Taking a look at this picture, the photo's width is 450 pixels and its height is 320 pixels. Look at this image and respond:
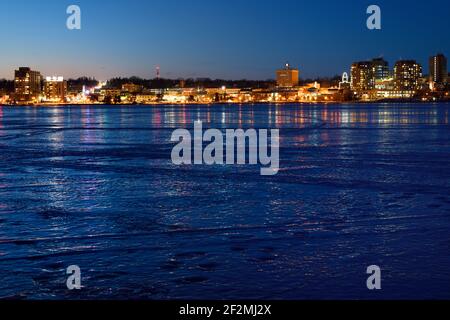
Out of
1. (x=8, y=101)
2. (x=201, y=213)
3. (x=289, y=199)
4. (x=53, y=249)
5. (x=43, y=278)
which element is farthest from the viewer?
(x=8, y=101)

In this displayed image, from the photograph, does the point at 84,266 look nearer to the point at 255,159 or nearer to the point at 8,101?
the point at 255,159

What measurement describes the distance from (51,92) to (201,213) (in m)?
186

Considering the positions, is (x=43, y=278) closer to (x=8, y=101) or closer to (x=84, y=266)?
(x=84, y=266)

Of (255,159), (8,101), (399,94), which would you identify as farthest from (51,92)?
(255,159)

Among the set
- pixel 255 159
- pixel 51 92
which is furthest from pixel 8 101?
pixel 255 159

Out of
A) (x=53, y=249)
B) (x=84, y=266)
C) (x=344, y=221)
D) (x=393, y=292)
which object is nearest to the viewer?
(x=393, y=292)

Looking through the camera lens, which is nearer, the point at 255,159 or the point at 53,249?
the point at 53,249

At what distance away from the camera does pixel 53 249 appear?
684 cm

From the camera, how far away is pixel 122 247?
6922 millimetres
